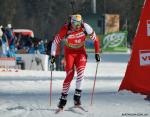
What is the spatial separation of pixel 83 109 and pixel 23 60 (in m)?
14.7

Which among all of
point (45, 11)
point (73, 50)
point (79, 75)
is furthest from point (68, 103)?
point (45, 11)

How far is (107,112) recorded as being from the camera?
406 inches

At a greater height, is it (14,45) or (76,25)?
(76,25)

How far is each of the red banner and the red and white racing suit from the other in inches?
72.3

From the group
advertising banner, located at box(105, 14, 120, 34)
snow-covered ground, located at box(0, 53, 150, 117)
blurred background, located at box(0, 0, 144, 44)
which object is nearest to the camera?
snow-covered ground, located at box(0, 53, 150, 117)

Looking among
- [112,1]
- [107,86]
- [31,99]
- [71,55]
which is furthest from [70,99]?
[112,1]

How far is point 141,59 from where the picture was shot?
12.5m

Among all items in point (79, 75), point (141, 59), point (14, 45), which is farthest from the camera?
point (14, 45)

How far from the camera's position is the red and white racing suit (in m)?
10.7

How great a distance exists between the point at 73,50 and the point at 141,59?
2.22 metres

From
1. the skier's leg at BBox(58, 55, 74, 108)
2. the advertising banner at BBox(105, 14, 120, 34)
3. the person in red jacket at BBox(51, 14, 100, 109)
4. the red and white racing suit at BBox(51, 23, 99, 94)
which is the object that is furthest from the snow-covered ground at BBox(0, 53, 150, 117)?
the advertising banner at BBox(105, 14, 120, 34)

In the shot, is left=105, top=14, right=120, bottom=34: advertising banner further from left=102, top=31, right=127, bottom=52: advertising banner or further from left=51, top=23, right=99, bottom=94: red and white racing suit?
left=51, top=23, right=99, bottom=94: red and white racing suit

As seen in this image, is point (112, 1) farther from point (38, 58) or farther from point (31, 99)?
point (31, 99)

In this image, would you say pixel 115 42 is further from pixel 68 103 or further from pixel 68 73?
pixel 68 73
